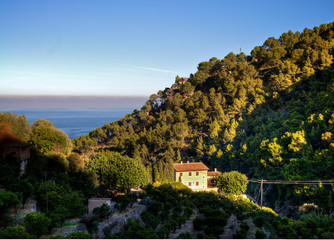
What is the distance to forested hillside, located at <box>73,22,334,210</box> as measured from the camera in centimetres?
2394

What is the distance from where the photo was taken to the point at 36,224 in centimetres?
1059

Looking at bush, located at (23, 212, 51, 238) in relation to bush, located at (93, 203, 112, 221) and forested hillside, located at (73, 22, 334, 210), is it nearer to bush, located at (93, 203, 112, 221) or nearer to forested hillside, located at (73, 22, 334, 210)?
bush, located at (93, 203, 112, 221)

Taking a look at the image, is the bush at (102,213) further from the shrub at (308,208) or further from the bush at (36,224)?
the shrub at (308,208)

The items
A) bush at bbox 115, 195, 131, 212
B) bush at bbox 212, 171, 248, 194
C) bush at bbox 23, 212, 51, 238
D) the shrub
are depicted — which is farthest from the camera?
bush at bbox 212, 171, 248, 194

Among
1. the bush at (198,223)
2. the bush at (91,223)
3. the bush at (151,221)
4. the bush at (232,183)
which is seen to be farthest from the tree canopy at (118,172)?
the bush at (232,183)

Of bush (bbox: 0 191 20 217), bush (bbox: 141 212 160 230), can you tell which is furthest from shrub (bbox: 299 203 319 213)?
bush (bbox: 0 191 20 217)

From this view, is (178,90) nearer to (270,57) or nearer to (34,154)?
(270,57)

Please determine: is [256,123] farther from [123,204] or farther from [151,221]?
[151,221]

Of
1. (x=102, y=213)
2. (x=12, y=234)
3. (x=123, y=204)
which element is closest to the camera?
(x=12, y=234)

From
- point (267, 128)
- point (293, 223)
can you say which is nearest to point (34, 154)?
point (293, 223)

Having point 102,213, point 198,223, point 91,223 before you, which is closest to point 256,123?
point 198,223

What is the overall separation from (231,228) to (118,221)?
19.7 ft

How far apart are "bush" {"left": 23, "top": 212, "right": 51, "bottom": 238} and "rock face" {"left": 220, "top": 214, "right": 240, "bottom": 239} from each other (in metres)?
8.10

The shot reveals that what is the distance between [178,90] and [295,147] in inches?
1230
